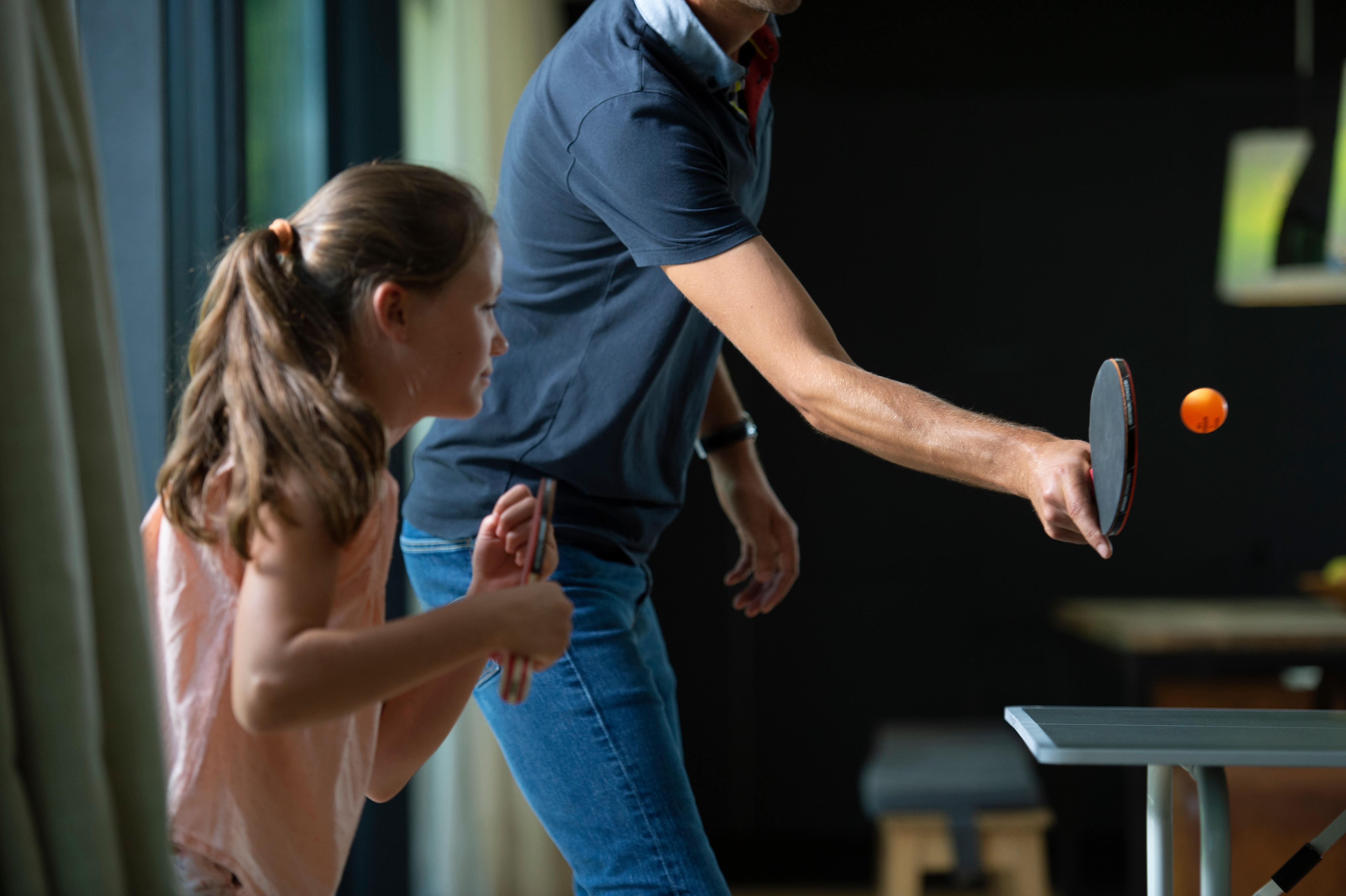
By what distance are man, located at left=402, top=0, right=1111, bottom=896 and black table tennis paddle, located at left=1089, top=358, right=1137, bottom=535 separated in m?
0.03

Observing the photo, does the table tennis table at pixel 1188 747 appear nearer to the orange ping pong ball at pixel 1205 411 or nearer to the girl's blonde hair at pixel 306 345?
the orange ping pong ball at pixel 1205 411

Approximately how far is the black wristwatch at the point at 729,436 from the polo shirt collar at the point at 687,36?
18.9 inches

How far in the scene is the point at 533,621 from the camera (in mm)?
887

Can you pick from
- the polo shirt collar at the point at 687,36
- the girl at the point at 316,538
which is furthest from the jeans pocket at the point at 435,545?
the polo shirt collar at the point at 687,36

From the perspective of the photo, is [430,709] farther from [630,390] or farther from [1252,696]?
[1252,696]

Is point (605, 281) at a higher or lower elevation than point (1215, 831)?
higher

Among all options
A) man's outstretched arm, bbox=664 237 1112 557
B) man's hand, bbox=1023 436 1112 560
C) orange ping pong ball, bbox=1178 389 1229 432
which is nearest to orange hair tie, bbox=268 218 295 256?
man's outstretched arm, bbox=664 237 1112 557

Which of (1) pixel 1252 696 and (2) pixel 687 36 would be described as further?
(1) pixel 1252 696

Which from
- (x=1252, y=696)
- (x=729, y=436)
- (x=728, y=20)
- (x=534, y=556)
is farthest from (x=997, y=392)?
(x=534, y=556)

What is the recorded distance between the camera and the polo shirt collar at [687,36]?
1.09 m

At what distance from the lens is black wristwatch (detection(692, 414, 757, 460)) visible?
1.49 m

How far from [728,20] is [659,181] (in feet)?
0.79

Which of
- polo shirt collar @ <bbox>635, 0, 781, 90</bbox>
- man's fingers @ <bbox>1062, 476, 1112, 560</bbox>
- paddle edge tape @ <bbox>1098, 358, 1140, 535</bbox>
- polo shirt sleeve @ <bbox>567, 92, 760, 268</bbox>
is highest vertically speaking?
polo shirt collar @ <bbox>635, 0, 781, 90</bbox>

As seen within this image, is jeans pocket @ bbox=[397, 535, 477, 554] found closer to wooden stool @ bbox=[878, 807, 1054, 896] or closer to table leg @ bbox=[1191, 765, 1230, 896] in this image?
table leg @ bbox=[1191, 765, 1230, 896]
